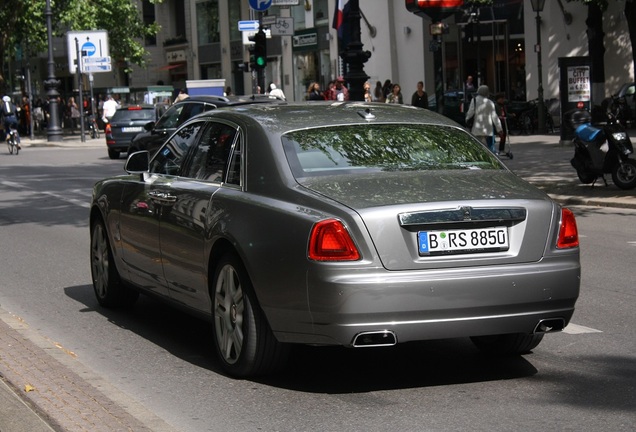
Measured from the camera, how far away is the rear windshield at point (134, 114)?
35000 millimetres

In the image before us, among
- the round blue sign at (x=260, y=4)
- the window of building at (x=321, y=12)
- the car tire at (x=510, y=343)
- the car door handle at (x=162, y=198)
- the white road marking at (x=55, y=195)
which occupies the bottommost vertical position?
the white road marking at (x=55, y=195)

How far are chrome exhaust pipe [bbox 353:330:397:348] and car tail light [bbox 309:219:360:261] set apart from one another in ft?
1.26

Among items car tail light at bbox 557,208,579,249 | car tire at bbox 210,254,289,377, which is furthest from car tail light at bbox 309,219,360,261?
car tail light at bbox 557,208,579,249

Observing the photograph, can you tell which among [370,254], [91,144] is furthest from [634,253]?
[91,144]

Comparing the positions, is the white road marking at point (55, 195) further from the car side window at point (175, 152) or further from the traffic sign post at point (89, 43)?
the traffic sign post at point (89, 43)

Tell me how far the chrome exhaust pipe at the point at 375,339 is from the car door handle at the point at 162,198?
2031mm

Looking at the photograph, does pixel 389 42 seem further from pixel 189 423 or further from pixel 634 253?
pixel 189 423

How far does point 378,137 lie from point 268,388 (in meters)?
1.61

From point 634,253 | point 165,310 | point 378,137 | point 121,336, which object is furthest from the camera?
point 634,253

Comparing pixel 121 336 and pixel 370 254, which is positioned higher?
pixel 370 254

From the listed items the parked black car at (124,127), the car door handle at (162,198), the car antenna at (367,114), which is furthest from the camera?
the parked black car at (124,127)

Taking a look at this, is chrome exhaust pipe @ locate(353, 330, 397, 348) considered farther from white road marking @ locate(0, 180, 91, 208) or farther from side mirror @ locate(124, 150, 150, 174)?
white road marking @ locate(0, 180, 91, 208)

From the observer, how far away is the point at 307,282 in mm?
6164

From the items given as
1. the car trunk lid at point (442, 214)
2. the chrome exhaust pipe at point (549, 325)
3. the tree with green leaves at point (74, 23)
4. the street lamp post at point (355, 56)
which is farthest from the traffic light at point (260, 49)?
the tree with green leaves at point (74, 23)
